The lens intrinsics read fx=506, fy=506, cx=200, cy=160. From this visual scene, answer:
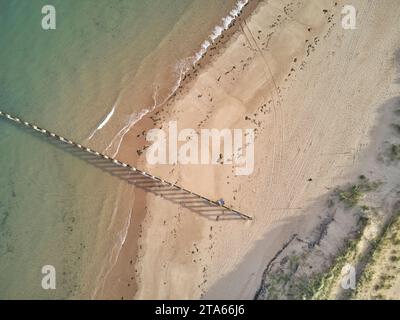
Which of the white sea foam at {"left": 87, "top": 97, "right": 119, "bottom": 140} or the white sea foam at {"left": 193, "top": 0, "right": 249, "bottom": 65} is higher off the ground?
the white sea foam at {"left": 193, "top": 0, "right": 249, "bottom": 65}

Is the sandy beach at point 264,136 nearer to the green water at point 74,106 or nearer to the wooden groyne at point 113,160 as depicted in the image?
the wooden groyne at point 113,160

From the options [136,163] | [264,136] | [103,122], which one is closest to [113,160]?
[136,163]

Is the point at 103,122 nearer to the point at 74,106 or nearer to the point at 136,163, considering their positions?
the point at 74,106

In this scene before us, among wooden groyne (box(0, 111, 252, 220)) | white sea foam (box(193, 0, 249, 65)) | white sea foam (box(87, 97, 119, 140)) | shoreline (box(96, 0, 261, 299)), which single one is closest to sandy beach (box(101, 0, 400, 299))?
shoreline (box(96, 0, 261, 299))

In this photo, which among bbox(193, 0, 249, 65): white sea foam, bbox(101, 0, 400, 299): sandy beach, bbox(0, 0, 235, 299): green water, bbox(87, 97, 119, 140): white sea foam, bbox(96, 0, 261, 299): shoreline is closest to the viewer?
bbox(101, 0, 400, 299): sandy beach

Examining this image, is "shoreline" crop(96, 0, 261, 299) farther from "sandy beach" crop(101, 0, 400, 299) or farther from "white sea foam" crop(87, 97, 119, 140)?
"white sea foam" crop(87, 97, 119, 140)

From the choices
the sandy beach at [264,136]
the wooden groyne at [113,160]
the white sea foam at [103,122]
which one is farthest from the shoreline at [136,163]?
the white sea foam at [103,122]
